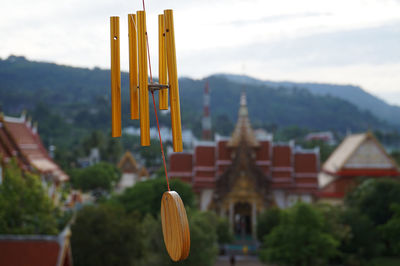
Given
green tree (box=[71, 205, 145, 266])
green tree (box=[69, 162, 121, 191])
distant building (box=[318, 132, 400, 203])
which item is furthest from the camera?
green tree (box=[69, 162, 121, 191])

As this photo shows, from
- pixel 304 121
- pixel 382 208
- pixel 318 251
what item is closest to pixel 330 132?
pixel 304 121

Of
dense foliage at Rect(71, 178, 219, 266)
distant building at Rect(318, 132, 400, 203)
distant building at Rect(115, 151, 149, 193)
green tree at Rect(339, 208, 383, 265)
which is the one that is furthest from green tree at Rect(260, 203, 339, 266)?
distant building at Rect(115, 151, 149, 193)

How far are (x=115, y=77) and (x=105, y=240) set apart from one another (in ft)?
56.1

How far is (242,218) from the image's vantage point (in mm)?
37344

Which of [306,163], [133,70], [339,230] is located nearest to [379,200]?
[339,230]

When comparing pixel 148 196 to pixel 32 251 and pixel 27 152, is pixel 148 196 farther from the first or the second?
pixel 32 251

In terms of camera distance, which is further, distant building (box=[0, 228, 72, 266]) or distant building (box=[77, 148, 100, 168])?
distant building (box=[77, 148, 100, 168])

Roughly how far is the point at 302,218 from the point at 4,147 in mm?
14626

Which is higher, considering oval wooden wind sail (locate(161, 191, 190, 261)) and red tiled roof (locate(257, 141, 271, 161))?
oval wooden wind sail (locate(161, 191, 190, 261))

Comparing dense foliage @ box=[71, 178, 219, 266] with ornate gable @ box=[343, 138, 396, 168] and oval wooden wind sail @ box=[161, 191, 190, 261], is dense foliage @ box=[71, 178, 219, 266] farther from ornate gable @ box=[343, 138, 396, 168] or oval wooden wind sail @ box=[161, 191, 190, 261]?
ornate gable @ box=[343, 138, 396, 168]

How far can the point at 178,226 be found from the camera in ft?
15.3

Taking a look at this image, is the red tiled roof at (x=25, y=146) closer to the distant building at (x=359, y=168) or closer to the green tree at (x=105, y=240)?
the green tree at (x=105, y=240)

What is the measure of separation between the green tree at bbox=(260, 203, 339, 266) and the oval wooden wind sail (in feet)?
60.9

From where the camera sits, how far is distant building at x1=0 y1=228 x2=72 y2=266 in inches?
575
